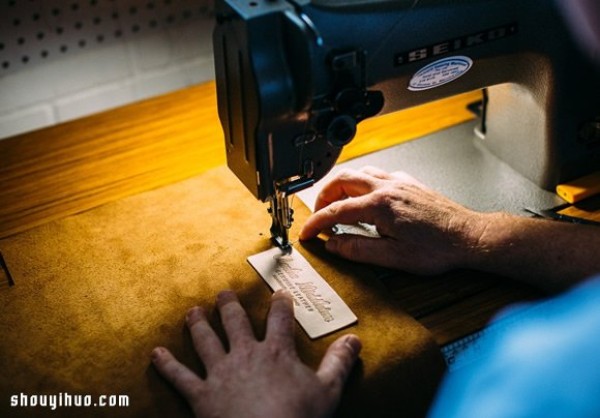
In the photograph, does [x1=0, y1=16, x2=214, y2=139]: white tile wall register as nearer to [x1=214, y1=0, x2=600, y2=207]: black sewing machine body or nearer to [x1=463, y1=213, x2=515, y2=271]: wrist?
[x1=214, y1=0, x2=600, y2=207]: black sewing machine body

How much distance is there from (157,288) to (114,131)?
0.76 meters


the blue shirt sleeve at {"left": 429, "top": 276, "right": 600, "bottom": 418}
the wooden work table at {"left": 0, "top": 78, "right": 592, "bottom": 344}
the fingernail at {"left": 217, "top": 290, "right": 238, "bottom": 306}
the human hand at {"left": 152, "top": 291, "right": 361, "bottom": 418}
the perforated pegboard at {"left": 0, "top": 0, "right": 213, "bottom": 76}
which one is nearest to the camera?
the blue shirt sleeve at {"left": 429, "top": 276, "right": 600, "bottom": 418}

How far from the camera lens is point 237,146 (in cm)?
151

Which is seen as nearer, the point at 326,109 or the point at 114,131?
the point at 326,109

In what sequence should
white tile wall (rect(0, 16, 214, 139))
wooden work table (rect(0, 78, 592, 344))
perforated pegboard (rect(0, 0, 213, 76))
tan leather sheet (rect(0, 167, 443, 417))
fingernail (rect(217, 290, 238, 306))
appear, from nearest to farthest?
tan leather sheet (rect(0, 167, 443, 417)), fingernail (rect(217, 290, 238, 306)), wooden work table (rect(0, 78, 592, 344)), perforated pegboard (rect(0, 0, 213, 76)), white tile wall (rect(0, 16, 214, 139))

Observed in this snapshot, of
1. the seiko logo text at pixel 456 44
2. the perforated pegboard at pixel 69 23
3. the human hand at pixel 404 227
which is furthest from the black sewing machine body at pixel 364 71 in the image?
the perforated pegboard at pixel 69 23

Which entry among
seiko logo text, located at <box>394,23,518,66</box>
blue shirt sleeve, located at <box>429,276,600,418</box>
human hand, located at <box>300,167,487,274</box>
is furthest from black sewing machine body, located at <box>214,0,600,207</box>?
blue shirt sleeve, located at <box>429,276,600,418</box>

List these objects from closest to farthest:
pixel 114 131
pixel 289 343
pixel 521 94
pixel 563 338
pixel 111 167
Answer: pixel 563 338
pixel 289 343
pixel 521 94
pixel 111 167
pixel 114 131

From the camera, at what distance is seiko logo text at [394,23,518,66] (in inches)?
59.7

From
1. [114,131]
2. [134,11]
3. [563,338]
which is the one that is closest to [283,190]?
[563,338]

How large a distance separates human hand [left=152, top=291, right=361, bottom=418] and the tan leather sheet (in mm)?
34

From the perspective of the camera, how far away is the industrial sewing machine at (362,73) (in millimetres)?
1370

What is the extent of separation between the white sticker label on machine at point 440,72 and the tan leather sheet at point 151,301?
0.40 m

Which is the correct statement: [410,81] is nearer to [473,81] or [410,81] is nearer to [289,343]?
[473,81]
